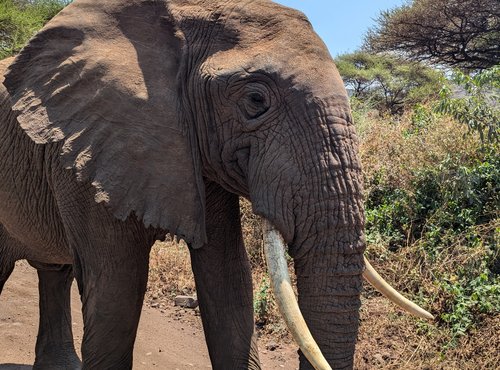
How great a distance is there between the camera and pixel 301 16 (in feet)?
9.27

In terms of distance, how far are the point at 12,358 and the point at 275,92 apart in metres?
3.34

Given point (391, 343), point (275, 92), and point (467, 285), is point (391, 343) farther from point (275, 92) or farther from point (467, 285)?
point (275, 92)

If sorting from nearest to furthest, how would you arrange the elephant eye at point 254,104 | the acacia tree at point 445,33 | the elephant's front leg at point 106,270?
the elephant eye at point 254,104
the elephant's front leg at point 106,270
the acacia tree at point 445,33

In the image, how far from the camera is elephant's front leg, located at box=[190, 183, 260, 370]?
3.34 m

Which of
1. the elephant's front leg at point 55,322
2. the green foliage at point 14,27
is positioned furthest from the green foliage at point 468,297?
the green foliage at point 14,27

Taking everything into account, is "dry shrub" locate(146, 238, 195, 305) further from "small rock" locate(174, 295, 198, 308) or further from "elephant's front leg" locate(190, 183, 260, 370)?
"elephant's front leg" locate(190, 183, 260, 370)

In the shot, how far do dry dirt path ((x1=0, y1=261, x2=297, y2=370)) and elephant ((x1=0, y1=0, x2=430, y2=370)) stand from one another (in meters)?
1.78

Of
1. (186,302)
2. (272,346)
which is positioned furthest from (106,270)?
(186,302)

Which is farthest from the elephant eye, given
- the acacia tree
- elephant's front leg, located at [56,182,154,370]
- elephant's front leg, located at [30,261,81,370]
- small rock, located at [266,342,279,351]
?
the acacia tree

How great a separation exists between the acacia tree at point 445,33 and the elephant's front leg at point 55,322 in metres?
11.5

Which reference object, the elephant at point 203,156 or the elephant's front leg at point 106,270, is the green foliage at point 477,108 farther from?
the elephant's front leg at point 106,270

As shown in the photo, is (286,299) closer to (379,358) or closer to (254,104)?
(254,104)

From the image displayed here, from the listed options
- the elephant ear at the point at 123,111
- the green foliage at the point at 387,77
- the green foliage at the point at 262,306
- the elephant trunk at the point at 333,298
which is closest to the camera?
the elephant trunk at the point at 333,298

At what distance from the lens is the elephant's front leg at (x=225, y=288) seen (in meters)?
3.34
